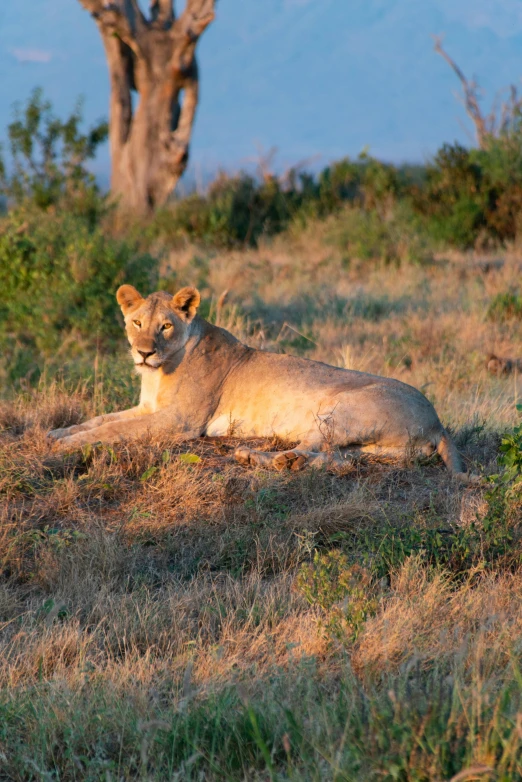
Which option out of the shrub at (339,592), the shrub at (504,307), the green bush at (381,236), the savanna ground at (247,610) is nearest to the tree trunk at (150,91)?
the green bush at (381,236)

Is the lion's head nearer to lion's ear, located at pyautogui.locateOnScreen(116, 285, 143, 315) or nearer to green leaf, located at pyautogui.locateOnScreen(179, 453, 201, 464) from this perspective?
lion's ear, located at pyautogui.locateOnScreen(116, 285, 143, 315)

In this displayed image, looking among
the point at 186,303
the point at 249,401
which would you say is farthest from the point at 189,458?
the point at 186,303

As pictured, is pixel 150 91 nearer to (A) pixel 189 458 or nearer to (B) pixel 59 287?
(B) pixel 59 287

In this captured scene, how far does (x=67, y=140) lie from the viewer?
20.0 meters

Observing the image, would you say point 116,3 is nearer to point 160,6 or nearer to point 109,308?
point 160,6

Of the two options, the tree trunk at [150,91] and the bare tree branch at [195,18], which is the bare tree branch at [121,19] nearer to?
the tree trunk at [150,91]

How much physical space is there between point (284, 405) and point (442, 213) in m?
12.0

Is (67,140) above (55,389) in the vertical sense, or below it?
above

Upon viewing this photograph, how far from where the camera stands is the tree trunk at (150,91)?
1992cm

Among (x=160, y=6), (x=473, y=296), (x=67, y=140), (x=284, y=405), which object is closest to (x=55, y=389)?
(x=284, y=405)

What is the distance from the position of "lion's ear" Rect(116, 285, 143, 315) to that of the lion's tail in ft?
7.08

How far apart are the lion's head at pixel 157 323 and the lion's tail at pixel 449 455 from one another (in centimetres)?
179

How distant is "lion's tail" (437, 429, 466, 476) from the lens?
5453mm

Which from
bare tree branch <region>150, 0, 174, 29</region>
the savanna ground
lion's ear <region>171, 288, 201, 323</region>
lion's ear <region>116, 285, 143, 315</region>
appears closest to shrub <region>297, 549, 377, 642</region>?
the savanna ground
